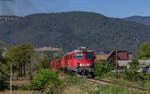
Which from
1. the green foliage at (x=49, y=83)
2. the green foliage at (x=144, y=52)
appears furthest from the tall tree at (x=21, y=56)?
the green foliage at (x=144, y=52)

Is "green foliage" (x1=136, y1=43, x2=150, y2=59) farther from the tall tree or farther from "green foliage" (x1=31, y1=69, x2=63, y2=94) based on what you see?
"green foliage" (x1=31, y1=69, x2=63, y2=94)

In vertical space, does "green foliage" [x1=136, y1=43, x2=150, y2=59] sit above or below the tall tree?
above

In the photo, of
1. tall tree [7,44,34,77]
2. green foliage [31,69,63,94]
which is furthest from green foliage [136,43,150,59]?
green foliage [31,69,63,94]

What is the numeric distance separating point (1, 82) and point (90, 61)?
47.0 feet

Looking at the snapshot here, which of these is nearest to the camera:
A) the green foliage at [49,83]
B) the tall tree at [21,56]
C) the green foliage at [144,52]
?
the green foliage at [49,83]

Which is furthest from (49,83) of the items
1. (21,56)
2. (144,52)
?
(144,52)

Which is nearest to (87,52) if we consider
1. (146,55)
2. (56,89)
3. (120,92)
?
(56,89)

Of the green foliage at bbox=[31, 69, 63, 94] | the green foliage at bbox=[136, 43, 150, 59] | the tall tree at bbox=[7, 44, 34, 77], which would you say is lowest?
the green foliage at bbox=[31, 69, 63, 94]

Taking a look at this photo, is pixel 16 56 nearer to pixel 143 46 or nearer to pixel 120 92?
pixel 120 92

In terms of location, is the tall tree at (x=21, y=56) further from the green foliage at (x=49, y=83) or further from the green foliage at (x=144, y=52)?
the green foliage at (x=144, y=52)

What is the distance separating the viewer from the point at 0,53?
90.8ft

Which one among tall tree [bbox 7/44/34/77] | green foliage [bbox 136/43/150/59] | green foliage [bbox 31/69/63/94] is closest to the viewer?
green foliage [bbox 31/69/63/94]

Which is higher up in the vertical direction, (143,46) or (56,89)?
(143,46)

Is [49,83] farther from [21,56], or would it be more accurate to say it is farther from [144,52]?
[144,52]
